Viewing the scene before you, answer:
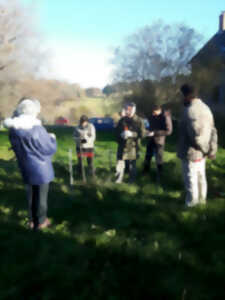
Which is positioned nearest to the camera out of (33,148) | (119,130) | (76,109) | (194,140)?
(33,148)

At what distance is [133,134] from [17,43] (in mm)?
28314

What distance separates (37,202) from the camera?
4242mm

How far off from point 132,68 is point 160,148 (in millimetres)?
33833

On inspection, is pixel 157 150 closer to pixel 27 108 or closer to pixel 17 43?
pixel 27 108

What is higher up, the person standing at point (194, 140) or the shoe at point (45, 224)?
the person standing at point (194, 140)

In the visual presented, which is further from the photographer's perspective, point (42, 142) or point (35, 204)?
point (35, 204)

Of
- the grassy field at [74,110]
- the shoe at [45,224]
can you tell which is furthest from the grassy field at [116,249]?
the grassy field at [74,110]

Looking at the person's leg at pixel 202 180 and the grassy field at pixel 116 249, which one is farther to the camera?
the person's leg at pixel 202 180

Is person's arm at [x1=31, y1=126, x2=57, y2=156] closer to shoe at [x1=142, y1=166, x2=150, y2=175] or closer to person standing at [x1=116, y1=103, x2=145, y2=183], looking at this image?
person standing at [x1=116, y1=103, x2=145, y2=183]

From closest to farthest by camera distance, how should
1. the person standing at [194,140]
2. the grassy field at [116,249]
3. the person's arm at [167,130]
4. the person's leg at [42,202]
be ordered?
the grassy field at [116,249] < the person's leg at [42,202] < the person standing at [194,140] < the person's arm at [167,130]

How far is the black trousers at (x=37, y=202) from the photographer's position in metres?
→ 4.17

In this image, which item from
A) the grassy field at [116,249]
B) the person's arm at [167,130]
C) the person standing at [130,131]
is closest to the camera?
the grassy field at [116,249]

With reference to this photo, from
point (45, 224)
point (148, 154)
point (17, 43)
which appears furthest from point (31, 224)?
point (17, 43)

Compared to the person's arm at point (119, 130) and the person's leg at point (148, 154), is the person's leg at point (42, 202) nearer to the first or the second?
the person's arm at point (119, 130)
